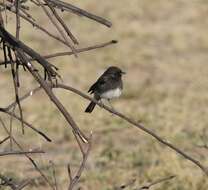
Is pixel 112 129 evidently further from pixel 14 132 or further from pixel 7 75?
pixel 7 75

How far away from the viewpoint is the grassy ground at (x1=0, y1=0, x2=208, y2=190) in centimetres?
773

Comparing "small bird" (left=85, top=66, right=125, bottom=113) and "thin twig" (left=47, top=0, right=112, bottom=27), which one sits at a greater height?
"thin twig" (left=47, top=0, right=112, bottom=27)

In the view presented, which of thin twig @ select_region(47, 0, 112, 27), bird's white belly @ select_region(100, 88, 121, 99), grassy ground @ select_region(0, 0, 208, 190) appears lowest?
grassy ground @ select_region(0, 0, 208, 190)

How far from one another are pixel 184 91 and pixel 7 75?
2.36 meters

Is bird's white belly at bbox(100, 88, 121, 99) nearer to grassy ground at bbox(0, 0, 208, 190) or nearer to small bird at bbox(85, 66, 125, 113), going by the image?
small bird at bbox(85, 66, 125, 113)

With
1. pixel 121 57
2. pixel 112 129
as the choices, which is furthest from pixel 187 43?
pixel 112 129

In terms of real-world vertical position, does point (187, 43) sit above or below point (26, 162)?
below

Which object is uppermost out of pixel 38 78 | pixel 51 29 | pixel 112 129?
pixel 38 78

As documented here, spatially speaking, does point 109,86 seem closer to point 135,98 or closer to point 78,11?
point 135,98

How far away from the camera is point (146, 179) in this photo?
7.36m

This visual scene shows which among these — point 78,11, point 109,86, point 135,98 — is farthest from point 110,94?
point 78,11

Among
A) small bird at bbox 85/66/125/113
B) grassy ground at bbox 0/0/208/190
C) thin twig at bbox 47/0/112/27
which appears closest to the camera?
thin twig at bbox 47/0/112/27

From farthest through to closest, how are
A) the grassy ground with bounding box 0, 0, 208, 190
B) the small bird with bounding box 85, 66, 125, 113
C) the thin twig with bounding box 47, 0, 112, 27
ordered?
the grassy ground with bounding box 0, 0, 208, 190, the small bird with bounding box 85, 66, 125, 113, the thin twig with bounding box 47, 0, 112, 27

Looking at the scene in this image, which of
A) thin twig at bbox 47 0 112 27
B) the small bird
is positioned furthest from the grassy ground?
thin twig at bbox 47 0 112 27
